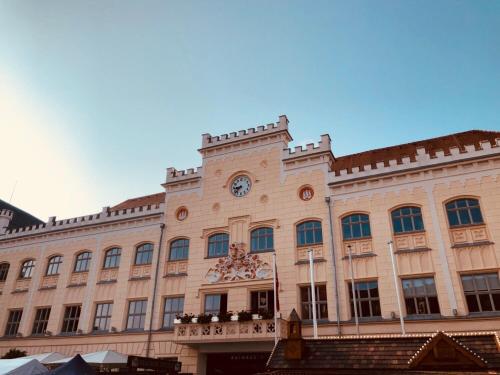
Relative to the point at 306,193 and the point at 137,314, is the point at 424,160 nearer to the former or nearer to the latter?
the point at 306,193

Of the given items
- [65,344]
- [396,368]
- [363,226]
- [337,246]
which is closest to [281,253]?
[337,246]

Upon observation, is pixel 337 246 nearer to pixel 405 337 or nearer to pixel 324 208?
pixel 324 208

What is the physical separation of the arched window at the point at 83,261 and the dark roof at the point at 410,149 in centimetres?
1993

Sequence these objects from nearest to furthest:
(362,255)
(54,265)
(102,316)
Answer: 1. (362,255)
2. (102,316)
3. (54,265)

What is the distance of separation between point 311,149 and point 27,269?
25.4m

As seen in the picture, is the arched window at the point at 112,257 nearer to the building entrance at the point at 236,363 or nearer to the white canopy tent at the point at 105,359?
the white canopy tent at the point at 105,359

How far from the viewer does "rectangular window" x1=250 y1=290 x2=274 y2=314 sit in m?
24.1

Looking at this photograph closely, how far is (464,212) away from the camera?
22266 millimetres

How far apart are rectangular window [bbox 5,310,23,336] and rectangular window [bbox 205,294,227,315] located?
16.4 metres

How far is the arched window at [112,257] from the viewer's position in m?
30.6

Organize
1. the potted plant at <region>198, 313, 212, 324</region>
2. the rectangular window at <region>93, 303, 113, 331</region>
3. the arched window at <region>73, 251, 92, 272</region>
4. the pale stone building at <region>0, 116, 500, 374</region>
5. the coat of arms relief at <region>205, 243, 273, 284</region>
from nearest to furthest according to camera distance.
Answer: the pale stone building at <region>0, 116, 500, 374</region> → the potted plant at <region>198, 313, 212, 324</region> → the coat of arms relief at <region>205, 243, 273, 284</region> → the rectangular window at <region>93, 303, 113, 331</region> → the arched window at <region>73, 251, 92, 272</region>

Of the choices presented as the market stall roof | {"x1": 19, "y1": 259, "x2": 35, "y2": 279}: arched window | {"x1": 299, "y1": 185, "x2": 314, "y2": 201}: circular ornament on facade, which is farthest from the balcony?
{"x1": 19, "y1": 259, "x2": 35, "y2": 279}: arched window

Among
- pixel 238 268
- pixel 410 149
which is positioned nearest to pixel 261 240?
pixel 238 268

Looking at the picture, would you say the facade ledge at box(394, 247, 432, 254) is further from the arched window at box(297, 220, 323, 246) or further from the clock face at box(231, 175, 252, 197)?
the clock face at box(231, 175, 252, 197)
